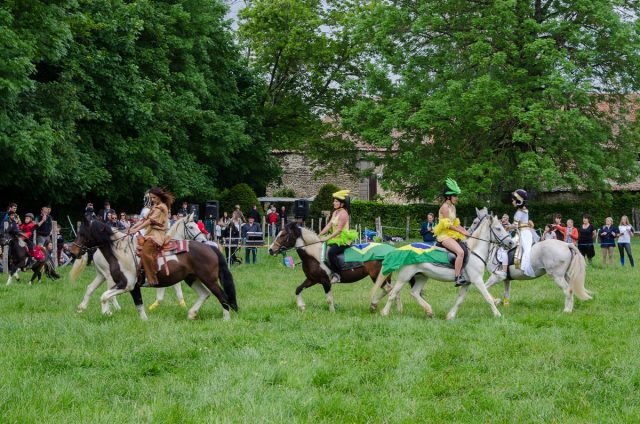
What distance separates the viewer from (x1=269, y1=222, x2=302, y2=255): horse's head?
1459cm

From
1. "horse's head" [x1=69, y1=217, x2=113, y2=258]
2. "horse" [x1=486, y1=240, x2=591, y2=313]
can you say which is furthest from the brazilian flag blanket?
"horse's head" [x1=69, y1=217, x2=113, y2=258]

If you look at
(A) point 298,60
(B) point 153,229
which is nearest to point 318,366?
(B) point 153,229

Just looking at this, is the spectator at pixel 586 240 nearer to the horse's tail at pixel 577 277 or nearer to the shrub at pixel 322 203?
the horse's tail at pixel 577 277

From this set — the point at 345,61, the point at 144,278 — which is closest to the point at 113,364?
the point at 144,278

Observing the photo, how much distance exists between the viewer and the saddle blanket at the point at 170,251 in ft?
42.9

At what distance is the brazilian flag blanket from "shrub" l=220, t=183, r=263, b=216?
89.5ft

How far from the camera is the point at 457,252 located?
1341cm

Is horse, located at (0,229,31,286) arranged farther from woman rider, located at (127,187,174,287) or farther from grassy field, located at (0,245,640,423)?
woman rider, located at (127,187,174,287)

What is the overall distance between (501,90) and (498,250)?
19.6 metres

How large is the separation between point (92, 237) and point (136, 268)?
1.02 m

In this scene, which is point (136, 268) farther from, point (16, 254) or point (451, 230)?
point (16, 254)

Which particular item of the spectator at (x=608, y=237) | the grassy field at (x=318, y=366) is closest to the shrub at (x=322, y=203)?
the spectator at (x=608, y=237)

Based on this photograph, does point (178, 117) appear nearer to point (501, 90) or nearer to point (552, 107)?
point (501, 90)

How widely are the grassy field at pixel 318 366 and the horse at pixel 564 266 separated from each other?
0.49m
